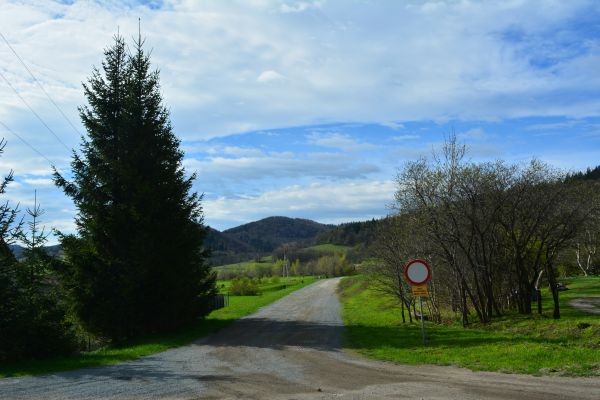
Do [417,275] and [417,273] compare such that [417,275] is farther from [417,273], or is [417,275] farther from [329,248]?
[329,248]

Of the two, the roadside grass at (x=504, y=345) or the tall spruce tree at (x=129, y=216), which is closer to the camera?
the roadside grass at (x=504, y=345)

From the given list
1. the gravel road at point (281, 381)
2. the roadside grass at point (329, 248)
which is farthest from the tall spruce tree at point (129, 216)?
the roadside grass at point (329, 248)

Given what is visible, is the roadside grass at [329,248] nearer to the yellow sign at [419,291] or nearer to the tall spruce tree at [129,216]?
the tall spruce tree at [129,216]

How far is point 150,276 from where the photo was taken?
76.1 ft

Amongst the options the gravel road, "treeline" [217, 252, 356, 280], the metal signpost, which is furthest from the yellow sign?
"treeline" [217, 252, 356, 280]

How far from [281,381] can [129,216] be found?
1421 cm

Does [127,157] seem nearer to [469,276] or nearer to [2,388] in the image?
[2,388]

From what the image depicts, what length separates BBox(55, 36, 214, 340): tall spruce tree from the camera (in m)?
22.1

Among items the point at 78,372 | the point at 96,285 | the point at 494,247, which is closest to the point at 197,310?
the point at 96,285

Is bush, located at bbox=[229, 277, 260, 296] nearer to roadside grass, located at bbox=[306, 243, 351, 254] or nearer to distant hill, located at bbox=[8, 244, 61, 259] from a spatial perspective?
distant hill, located at bbox=[8, 244, 61, 259]

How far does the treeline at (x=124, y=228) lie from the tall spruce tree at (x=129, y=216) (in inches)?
1.8

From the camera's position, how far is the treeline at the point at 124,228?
22.0 meters

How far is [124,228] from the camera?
22859 millimetres

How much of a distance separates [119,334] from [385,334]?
12.0m
